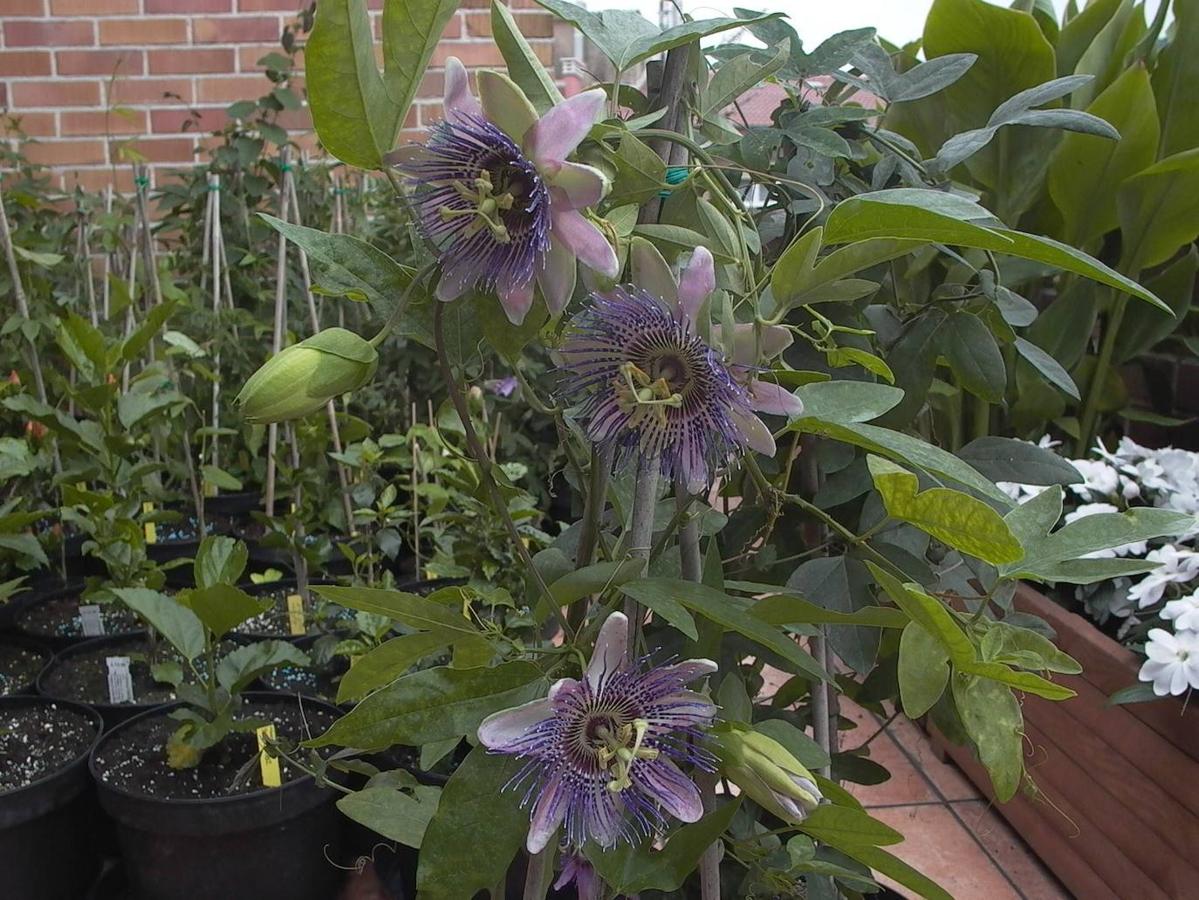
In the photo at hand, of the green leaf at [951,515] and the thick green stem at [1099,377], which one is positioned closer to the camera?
the green leaf at [951,515]

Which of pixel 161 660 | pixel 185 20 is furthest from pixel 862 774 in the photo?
pixel 185 20

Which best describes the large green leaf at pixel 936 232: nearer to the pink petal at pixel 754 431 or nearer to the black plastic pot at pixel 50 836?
the pink petal at pixel 754 431

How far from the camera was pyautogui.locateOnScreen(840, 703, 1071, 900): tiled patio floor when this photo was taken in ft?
5.05

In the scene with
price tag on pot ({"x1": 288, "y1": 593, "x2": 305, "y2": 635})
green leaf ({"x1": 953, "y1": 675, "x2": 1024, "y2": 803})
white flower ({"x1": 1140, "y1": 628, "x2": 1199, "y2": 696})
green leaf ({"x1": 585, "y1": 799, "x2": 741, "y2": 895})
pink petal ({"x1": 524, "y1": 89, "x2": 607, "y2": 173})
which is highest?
pink petal ({"x1": 524, "y1": 89, "x2": 607, "y2": 173})

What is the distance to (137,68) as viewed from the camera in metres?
2.95

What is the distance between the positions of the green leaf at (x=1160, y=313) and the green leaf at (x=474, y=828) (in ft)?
5.74

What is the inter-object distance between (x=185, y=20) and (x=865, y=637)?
2.94 m

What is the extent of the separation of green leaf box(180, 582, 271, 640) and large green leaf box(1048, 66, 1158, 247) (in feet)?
4.95

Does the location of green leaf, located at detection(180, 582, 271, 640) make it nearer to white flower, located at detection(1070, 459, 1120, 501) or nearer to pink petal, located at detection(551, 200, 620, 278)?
pink petal, located at detection(551, 200, 620, 278)

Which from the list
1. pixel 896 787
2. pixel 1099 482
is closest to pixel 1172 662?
pixel 1099 482

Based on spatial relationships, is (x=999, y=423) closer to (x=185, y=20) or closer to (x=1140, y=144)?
(x=1140, y=144)

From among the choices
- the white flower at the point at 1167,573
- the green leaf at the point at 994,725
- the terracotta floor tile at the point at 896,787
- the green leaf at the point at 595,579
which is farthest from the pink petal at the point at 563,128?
the terracotta floor tile at the point at 896,787

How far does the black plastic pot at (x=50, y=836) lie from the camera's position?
4.05 feet

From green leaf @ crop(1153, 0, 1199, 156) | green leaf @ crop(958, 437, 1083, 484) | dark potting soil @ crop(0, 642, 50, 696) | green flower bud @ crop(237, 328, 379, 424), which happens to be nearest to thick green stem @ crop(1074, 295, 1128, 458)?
green leaf @ crop(1153, 0, 1199, 156)
